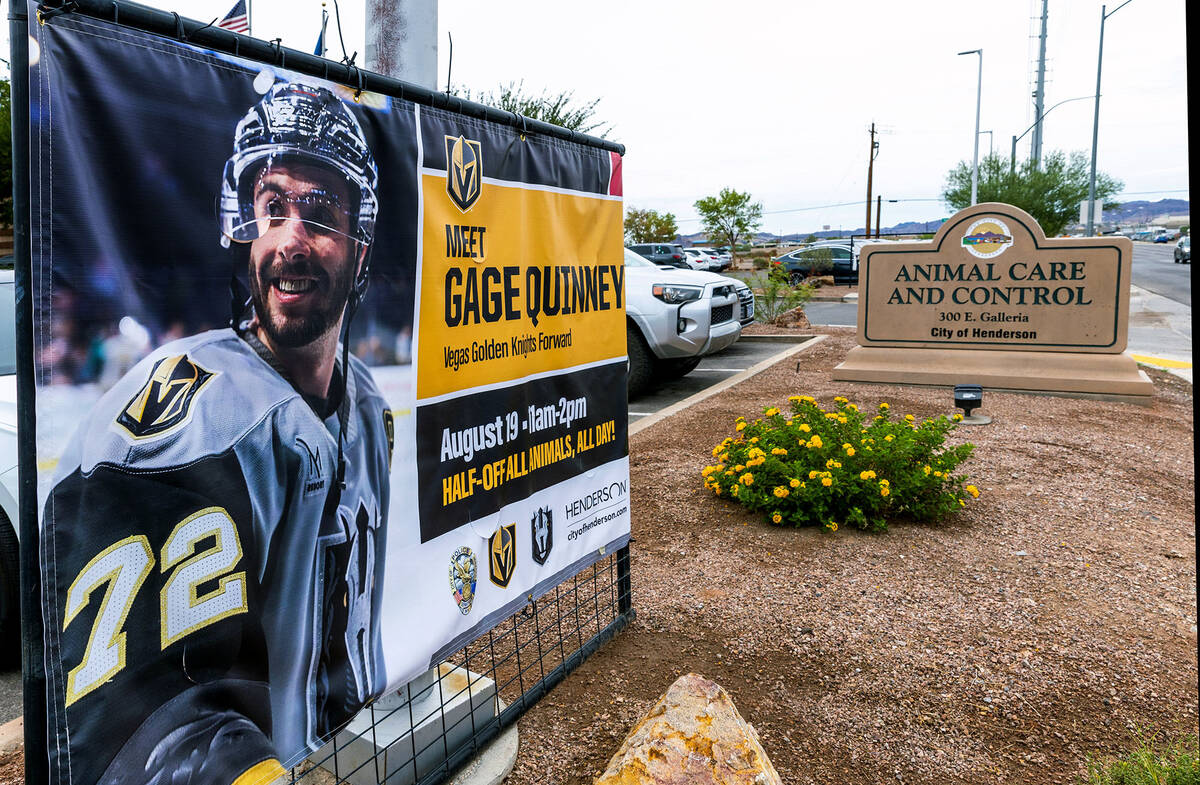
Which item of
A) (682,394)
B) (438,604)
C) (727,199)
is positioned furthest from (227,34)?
(727,199)

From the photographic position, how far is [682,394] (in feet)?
30.5

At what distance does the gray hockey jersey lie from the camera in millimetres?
1587

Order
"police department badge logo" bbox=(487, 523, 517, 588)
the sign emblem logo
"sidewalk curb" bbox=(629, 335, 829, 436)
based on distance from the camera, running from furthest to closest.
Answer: the sign emblem logo
"sidewalk curb" bbox=(629, 335, 829, 436)
"police department badge logo" bbox=(487, 523, 517, 588)

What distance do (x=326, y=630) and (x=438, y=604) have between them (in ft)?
1.38

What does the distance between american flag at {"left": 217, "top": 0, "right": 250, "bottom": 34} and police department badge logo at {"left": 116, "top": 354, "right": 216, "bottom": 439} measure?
3.20 feet

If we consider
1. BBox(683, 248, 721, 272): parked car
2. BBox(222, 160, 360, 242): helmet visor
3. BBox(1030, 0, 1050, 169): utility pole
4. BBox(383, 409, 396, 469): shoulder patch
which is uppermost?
BBox(1030, 0, 1050, 169): utility pole

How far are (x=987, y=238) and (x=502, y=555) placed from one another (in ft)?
26.9

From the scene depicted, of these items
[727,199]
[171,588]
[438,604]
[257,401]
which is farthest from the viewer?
[727,199]

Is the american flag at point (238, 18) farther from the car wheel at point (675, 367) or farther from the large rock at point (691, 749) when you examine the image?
the car wheel at point (675, 367)

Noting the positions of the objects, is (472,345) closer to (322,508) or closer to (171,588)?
(322,508)

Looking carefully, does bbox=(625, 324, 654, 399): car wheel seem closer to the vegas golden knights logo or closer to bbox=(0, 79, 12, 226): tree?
the vegas golden knights logo

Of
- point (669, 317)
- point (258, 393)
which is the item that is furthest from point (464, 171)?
point (669, 317)

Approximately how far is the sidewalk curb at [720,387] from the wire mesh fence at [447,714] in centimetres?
365

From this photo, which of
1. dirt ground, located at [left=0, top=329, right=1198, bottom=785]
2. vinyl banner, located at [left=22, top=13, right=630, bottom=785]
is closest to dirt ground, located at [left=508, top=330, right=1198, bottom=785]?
dirt ground, located at [left=0, top=329, right=1198, bottom=785]
